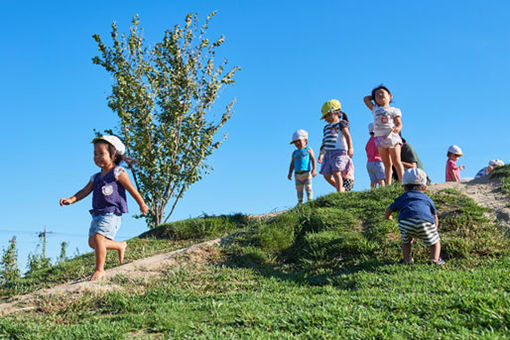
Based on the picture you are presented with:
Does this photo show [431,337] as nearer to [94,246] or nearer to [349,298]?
[349,298]

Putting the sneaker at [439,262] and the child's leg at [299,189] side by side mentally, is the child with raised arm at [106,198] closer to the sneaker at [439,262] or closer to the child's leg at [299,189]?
the sneaker at [439,262]

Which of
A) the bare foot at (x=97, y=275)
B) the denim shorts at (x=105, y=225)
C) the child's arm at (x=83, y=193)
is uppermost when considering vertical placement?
the child's arm at (x=83, y=193)

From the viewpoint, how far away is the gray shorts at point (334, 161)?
10.1 metres

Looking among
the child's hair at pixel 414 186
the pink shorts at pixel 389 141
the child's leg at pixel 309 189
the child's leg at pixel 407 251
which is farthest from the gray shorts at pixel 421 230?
the child's leg at pixel 309 189

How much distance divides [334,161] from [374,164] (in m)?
1.49

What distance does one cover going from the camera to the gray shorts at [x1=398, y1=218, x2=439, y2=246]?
634cm

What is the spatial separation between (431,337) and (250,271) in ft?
12.7

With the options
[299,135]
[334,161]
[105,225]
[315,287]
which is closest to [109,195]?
[105,225]

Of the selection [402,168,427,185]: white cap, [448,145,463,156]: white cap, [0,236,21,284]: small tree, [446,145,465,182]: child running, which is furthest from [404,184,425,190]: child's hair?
[0,236,21,284]: small tree

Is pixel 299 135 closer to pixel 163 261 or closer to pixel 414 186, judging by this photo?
pixel 414 186

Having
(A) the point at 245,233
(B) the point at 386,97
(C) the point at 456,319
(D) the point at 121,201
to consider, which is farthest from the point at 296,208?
(C) the point at 456,319

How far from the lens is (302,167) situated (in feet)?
35.1

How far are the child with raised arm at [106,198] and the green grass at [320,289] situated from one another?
55 cm

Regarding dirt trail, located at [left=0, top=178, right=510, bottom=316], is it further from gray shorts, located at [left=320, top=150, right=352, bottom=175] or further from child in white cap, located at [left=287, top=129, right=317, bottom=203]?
child in white cap, located at [left=287, top=129, right=317, bottom=203]
